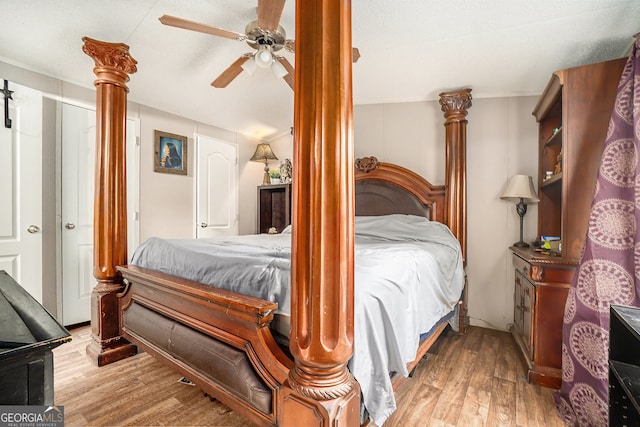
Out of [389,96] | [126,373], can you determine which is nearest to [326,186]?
[126,373]

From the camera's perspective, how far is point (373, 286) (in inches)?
50.8

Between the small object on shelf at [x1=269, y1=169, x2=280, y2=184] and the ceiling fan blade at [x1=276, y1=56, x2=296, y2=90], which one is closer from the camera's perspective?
the ceiling fan blade at [x1=276, y1=56, x2=296, y2=90]

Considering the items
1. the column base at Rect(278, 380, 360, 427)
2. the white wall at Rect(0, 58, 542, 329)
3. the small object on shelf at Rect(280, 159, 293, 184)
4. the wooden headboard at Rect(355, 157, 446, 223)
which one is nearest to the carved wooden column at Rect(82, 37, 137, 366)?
the white wall at Rect(0, 58, 542, 329)

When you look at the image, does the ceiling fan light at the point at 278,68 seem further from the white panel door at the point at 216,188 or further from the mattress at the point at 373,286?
the white panel door at the point at 216,188

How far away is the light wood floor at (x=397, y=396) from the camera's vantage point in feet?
5.22

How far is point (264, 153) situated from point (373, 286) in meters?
3.62

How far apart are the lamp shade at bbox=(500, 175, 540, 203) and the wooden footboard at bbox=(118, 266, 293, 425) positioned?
94.6 inches

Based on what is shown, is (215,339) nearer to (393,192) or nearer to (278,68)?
(278,68)

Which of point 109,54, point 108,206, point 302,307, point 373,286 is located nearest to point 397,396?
point 373,286

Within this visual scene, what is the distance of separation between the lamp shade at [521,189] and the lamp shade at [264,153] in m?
3.10

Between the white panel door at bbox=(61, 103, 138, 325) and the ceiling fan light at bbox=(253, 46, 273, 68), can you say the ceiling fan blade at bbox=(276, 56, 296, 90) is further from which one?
the white panel door at bbox=(61, 103, 138, 325)

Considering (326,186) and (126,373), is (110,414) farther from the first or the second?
(326,186)

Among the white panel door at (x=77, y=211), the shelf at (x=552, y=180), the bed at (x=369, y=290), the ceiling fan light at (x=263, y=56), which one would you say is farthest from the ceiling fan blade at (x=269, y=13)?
the white panel door at (x=77, y=211)

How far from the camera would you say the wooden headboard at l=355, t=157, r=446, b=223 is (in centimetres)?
308
